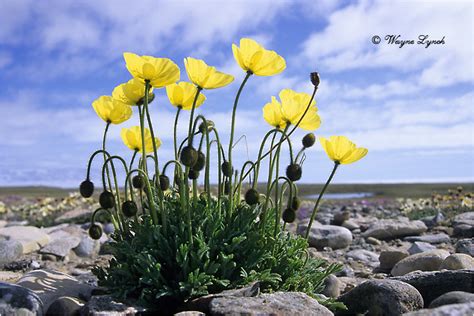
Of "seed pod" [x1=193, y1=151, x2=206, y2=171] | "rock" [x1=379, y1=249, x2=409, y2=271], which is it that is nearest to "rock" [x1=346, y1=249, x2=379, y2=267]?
"rock" [x1=379, y1=249, x2=409, y2=271]

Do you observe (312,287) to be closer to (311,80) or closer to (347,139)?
(347,139)

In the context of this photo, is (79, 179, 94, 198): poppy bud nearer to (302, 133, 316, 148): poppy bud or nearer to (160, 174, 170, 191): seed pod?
(160, 174, 170, 191): seed pod

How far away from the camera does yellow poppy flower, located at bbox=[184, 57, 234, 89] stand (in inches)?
133

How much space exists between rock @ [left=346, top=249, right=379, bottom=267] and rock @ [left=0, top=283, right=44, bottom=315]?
15.4 feet

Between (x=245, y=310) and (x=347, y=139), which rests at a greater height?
(x=347, y=139)

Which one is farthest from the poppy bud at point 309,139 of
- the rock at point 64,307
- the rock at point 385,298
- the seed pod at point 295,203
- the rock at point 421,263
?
the rock at point 421,263

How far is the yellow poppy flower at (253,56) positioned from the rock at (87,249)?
559cm

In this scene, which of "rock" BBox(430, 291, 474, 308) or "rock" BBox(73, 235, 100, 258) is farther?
"rock" BBox(73, 235, 100, 258)

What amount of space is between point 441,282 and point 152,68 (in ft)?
8.79

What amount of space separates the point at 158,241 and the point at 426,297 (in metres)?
2.10

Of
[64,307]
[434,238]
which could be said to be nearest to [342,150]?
[64,307]

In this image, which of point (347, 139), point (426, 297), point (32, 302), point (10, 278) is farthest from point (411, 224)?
point (32, 302)

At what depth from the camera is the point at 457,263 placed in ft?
17.3

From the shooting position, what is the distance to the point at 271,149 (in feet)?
12.1
